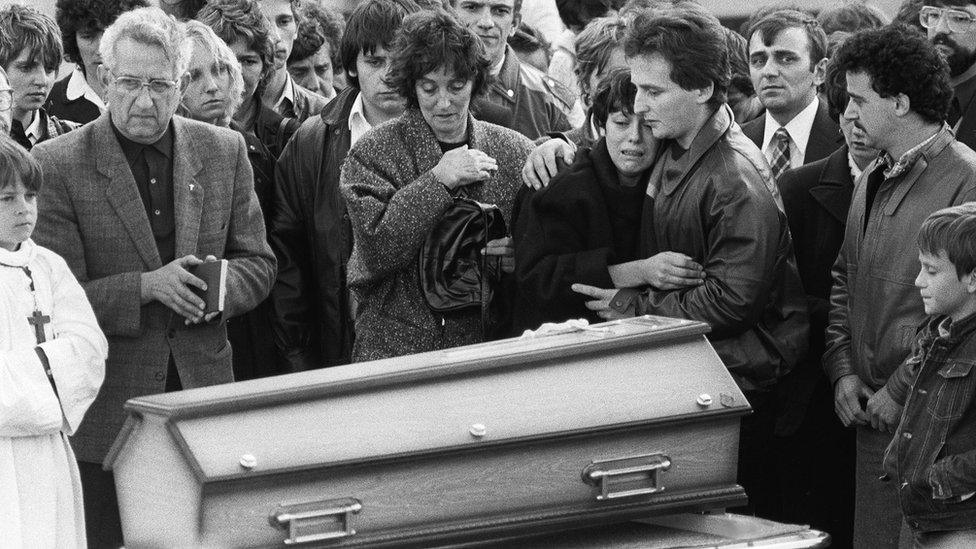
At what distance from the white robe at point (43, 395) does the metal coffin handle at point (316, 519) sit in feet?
3.57

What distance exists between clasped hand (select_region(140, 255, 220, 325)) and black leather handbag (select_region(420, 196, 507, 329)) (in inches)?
32.4

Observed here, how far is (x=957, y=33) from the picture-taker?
19.6 feet

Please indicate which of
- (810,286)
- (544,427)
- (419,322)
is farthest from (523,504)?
(810,286)

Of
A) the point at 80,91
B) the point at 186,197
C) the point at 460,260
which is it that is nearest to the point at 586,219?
the point at 460,260

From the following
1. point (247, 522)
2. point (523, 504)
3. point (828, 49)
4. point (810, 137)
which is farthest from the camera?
point (828, 49)

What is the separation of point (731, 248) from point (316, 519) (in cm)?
180

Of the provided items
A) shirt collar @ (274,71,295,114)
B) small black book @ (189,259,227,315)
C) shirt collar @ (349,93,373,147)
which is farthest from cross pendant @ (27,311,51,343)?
shirt collar @ (274,71,295,114)

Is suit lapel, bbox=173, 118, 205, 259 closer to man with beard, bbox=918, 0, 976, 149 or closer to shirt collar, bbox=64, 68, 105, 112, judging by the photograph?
shirt collar, bbox=64, 68, 105, 112

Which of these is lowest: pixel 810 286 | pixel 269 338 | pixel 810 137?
pixel 269 338

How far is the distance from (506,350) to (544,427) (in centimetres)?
25

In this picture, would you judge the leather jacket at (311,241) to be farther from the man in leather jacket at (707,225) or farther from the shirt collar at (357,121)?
the man in leather jacket at (707,225)

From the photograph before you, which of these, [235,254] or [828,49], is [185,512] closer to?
[235,254]

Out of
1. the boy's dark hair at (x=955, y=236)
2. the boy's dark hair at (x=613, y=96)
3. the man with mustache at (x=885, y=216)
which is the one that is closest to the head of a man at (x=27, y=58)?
the boy's dark hair at (x=613, y=96)

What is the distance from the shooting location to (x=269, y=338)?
646 cm
